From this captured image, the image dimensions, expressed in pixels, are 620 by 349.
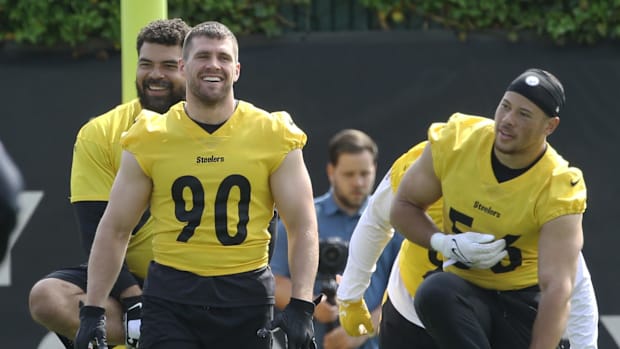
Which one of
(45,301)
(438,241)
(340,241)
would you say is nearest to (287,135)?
(438,241)

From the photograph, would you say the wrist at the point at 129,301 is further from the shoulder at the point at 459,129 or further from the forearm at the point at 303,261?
the shoulder at the point at 459,129

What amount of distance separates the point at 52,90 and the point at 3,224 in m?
4.67

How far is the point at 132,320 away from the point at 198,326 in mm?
425

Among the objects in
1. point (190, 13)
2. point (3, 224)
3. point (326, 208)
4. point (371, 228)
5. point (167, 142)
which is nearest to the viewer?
point (3, 224)

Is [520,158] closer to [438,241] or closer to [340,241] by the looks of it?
[438,241]

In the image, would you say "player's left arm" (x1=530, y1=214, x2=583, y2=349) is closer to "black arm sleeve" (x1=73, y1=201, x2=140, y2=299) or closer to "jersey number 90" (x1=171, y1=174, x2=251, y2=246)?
"jersey number 90" (x1=171, y1=174, x2=251, y2=246)

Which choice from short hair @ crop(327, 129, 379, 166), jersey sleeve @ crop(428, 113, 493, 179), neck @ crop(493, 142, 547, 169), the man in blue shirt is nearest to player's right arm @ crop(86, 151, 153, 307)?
jersey sleeve @ crop(428, 113, 493, 179)

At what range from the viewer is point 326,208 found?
7.07m

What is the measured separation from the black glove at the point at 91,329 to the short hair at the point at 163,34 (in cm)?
119

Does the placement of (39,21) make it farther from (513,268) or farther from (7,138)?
(513,268)

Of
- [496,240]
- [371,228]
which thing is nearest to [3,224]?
[496,240]

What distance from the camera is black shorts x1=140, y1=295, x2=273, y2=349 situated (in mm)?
5129

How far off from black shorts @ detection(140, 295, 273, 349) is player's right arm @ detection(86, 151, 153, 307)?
7.3 inches

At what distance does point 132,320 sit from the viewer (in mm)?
5508
